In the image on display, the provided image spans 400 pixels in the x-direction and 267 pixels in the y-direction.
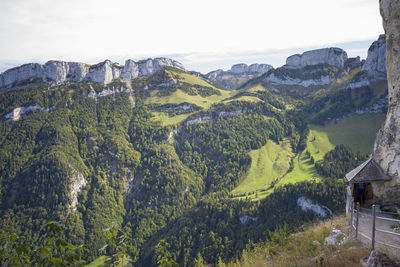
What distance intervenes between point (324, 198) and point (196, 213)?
56.7 meters

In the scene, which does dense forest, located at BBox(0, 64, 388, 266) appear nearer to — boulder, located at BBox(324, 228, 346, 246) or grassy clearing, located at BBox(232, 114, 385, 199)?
grassy clearing, located at BBox(232, 114, 385, 199)

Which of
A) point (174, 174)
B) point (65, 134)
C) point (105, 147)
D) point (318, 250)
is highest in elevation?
point (318, 250)

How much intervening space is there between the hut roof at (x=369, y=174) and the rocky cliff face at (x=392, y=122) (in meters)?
0.36

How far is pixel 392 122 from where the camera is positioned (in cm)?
1780

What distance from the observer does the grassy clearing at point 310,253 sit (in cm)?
1150

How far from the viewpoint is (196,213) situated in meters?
111

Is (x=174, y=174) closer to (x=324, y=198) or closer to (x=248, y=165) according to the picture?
(x=248, y=165)

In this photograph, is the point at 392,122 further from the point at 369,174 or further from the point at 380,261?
the point at 380,261

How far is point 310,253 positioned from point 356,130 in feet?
574

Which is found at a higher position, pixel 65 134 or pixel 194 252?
pixel 65 134

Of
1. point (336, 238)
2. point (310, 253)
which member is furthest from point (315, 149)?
point (310, 253)

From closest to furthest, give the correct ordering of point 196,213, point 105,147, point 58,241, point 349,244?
point 58,241 → point 349,244 → point 196,213 → point 105,147

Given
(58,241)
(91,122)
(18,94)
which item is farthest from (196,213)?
(18,94)

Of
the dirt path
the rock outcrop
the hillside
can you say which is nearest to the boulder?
the dirt path
